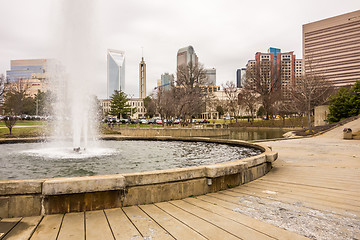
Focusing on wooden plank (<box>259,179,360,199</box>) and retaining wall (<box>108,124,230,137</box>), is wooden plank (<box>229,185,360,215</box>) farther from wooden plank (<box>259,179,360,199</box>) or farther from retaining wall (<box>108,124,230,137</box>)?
retaining wall (<box>108,124,230,137</box>)

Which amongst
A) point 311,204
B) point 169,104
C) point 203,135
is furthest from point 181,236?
point 169,104

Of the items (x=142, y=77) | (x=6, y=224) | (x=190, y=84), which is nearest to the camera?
(x=6, y=224)

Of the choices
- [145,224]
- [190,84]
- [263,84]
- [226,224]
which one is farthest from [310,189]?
[263,84]

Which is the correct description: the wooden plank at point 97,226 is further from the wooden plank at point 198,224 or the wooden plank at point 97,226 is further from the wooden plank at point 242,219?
the wooden plank at point 242,219

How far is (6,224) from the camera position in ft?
10.5

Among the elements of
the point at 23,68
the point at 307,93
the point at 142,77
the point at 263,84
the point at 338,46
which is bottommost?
the point at 307,93

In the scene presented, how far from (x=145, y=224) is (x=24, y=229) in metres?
1.53

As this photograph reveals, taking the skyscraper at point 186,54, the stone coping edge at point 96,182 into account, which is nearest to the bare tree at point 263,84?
the stone coping edge at point 96,182

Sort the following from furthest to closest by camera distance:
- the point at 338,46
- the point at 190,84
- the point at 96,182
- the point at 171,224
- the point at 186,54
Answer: the point at 186,54
the point at 338,46
the point at 190,84
the point at 96,182
the point at 171,224

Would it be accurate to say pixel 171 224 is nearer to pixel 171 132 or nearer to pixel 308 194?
pixel 308 194

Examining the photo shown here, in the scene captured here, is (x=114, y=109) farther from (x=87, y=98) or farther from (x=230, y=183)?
(x=230, y=183)

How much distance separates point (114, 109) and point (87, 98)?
64.6 m

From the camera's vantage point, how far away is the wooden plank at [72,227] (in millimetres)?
2893

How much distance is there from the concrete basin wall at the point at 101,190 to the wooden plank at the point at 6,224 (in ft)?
0.33
